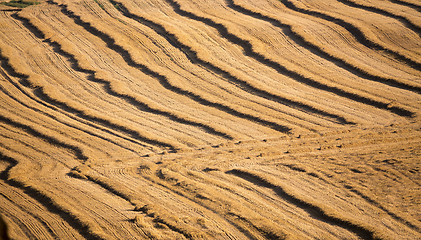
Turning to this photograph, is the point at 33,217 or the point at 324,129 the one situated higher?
the point at 324,129

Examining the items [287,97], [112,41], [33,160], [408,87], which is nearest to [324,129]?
[287,97]

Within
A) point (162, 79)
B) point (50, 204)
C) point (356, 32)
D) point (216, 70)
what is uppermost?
point (356, 32)

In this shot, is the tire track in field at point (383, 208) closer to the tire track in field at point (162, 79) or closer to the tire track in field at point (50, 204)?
the tire track in field at point (162, 79)

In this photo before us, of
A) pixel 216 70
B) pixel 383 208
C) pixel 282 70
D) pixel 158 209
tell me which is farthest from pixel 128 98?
pixel 383 208

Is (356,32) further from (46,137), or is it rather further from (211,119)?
(46,137)

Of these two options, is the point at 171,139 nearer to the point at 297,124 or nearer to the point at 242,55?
the point at 297,124

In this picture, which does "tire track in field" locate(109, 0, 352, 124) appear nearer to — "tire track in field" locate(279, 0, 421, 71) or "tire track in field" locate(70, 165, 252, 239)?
"tire track in field" locate(279, 0, 421, 71)
